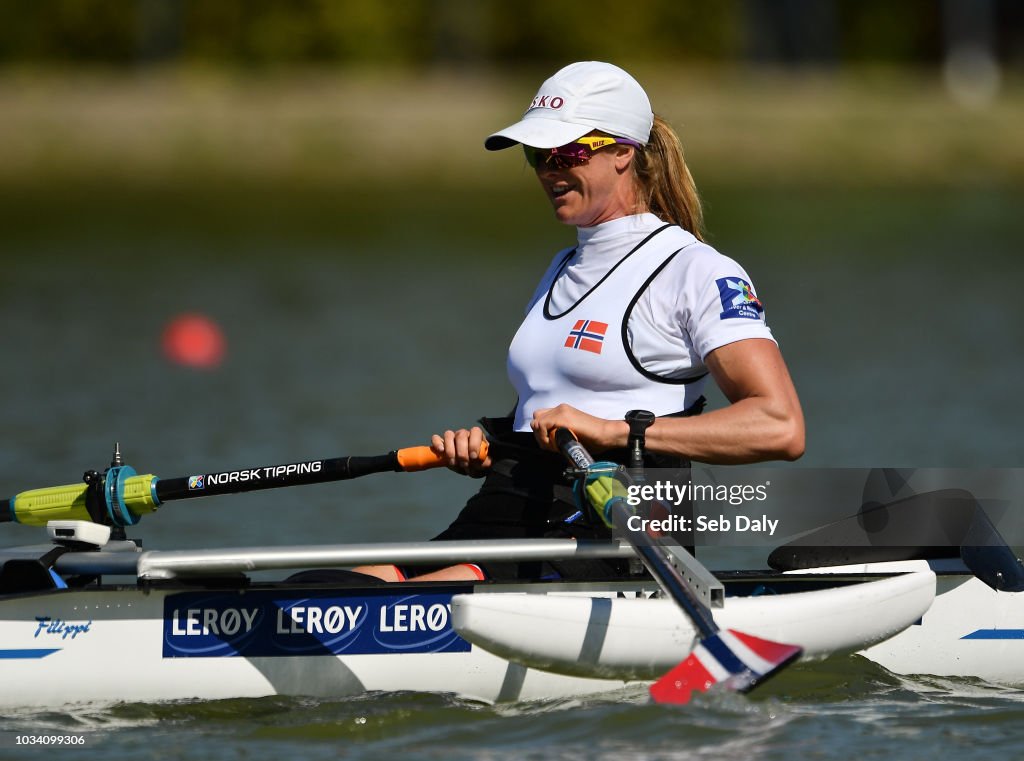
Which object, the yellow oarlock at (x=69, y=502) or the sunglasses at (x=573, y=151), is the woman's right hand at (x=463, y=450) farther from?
the yellow oarlock at (x=69, y=502)

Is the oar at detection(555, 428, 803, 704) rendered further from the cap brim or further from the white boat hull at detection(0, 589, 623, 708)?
the cap brim

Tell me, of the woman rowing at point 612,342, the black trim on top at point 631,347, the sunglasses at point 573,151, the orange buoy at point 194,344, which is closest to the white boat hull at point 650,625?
the woman rowing at point 612,342

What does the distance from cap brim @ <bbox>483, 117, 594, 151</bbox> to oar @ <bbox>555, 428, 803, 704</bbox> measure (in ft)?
3.75

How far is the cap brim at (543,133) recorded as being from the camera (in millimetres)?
5137

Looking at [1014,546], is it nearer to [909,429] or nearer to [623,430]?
[623,430]

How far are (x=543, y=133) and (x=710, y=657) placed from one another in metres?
1.66

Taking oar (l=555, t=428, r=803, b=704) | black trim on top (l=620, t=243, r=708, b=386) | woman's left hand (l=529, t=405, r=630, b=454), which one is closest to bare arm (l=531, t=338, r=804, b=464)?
woman's left hand (l=529, t=405, r=630, b=454)

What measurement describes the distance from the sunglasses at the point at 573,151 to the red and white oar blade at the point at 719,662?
1.53 m

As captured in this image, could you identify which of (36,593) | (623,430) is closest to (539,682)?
(623,430)

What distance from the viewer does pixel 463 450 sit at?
529cm

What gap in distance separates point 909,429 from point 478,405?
3.21 m

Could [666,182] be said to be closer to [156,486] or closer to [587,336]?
[587,336]

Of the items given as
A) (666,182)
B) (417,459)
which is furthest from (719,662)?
(666,182)

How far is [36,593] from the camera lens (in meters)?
5.18
